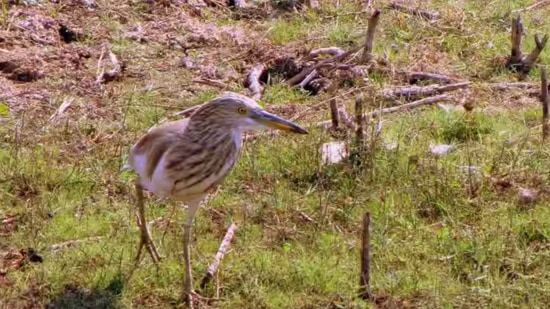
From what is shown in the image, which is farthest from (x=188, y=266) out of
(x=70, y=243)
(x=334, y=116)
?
(x=334, y=116)

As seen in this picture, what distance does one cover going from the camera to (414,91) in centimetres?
861

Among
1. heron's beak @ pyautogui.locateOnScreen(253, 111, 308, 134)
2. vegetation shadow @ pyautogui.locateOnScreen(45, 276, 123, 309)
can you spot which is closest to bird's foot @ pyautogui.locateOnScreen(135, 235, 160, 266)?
vegetation shadow @ pyautogui.locateOnScreen(45, 276, 123, 309)

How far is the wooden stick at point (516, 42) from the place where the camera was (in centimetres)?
916

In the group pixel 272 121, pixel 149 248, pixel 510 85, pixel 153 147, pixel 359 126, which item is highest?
pixel 272 121

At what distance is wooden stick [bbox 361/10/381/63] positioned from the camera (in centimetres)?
874

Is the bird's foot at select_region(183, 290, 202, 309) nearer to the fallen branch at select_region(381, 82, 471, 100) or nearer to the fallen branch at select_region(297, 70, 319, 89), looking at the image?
the fallen branch at select_region(381, 82, 471, 100)

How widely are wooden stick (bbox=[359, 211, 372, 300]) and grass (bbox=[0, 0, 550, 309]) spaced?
0.25ft

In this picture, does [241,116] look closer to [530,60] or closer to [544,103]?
[544,103]

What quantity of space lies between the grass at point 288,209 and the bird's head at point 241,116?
2.86 ft

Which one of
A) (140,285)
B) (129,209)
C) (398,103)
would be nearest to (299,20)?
(398,103)

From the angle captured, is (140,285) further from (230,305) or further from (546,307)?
(546,307)

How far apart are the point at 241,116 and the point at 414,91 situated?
11.2ft

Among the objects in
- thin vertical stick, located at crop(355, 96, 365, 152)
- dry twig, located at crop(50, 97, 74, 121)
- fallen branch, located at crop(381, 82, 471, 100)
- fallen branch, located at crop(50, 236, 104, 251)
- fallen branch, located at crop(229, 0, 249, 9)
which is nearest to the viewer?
fallen branch, located at crop(50, 236, 104, 251)

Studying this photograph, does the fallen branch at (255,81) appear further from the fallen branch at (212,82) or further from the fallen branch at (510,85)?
the fallen branch at (510,85)
